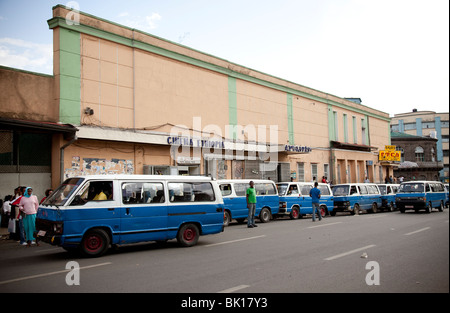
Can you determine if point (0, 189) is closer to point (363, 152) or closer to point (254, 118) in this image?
point (254, 118)

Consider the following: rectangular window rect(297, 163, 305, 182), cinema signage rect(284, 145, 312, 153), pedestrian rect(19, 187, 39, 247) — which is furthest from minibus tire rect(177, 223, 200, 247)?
rectangular window rect(297, 163, 305, 182)

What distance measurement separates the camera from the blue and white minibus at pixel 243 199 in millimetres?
17109

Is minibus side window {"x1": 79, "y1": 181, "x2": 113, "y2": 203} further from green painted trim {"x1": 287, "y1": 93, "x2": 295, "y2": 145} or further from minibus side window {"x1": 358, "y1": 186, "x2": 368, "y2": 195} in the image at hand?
green painted trim {"x1": 287, "y1": 93, "x2": 295, "y2": 145}

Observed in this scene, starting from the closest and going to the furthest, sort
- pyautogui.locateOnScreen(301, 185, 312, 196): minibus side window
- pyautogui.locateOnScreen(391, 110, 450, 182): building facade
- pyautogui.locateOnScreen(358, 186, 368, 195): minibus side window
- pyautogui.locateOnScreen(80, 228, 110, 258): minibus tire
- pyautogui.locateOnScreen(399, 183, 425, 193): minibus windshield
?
1. pyautogui.locateOnScreen(80, 228, 110, 258): minibus tire
2. pyautogui.locateOnScreen(301, 185, 312, 196): minibus side window
3. pyautogui.locateOnScreen(399, 183, 425, 193): minibus windshield
4. pyautogui.locateOnScreen(358, 186, 368, 195): minibus side window
5. pyautogui.locateOnScreen(391, 110, 450, 182): building facade

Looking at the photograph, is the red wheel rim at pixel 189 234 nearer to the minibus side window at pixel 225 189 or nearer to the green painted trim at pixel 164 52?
the minibus side window at pixel 225 189

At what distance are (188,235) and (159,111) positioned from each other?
11.2 meters

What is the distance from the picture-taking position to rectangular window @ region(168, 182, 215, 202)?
35.3 ft

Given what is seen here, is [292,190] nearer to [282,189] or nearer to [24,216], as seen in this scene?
[282,189]

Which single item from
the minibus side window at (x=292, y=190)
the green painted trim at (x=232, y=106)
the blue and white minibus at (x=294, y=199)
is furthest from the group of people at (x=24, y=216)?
the green painted trim at (x=232, y=106)

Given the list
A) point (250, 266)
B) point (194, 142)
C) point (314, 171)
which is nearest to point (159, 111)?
point (194, 142)

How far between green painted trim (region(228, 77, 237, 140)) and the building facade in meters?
63.4

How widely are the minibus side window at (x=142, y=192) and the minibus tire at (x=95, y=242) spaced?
97cm

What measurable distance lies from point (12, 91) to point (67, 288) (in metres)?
12.1

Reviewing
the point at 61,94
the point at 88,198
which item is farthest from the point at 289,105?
the point at 88,198
